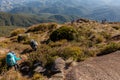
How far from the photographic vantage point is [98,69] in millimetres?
15703

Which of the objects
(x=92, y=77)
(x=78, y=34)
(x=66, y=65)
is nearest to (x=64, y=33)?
(x=78, y=34)

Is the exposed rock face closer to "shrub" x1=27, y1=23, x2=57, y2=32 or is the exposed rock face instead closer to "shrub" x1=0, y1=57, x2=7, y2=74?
"shrub" x1=0, y1=57, x2=7, y2=74

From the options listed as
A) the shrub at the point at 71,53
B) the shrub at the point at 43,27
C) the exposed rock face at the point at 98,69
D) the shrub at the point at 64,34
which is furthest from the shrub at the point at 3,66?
the shrub at the point at 43,27

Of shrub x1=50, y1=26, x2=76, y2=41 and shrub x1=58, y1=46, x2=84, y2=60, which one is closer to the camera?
shrub x1=58, y1=46, x2=84, y2=60

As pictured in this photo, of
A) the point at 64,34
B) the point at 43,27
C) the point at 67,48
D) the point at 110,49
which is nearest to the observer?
the point at 67,48

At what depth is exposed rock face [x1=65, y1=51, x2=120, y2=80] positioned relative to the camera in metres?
14.7

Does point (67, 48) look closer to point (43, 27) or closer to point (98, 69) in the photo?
point (98, 69)

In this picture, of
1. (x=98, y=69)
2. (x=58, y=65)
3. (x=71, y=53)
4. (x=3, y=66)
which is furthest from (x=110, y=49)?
(x=3, y=66)

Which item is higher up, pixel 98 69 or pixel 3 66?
pixel 98 69

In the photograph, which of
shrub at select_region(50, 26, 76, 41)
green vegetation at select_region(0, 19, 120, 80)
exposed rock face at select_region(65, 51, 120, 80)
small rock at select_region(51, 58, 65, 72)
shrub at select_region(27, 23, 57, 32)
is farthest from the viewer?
shrub at select_region(27, 23, 57, 32)

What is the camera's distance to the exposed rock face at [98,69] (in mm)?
14745

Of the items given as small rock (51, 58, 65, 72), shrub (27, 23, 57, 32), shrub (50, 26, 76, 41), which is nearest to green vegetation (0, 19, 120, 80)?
shrub (50, 26, 76, 41)

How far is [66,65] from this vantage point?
55.4 ft

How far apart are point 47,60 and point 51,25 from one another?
21.0 m
